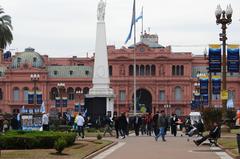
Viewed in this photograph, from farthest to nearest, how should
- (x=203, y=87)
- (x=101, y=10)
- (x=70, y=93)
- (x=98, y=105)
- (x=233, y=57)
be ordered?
(x=70, y=93), (x=101, y=10), (x=98, y=105), (x=203, y=87), (x=233, y=57)

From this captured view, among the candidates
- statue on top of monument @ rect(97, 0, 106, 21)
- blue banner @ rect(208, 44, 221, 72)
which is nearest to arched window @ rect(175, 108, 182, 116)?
statue on top of monument @ rect(97, 0, 106, 21)

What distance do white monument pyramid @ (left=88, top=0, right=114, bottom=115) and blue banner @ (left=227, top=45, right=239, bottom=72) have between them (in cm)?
2836

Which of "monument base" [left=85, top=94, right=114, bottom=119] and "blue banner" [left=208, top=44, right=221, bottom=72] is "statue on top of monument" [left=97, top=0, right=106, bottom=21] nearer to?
"monument base" [left=85, top=94, right=114, bottom=119]

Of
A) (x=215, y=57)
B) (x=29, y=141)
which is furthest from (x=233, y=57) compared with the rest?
(x=29, y=141)

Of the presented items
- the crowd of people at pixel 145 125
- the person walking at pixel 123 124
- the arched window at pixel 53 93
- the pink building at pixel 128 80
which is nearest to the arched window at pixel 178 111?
the pink building at pixel 128 80

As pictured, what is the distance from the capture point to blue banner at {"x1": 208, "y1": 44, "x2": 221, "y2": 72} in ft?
144

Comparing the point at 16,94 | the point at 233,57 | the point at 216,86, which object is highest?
the point at 233,57

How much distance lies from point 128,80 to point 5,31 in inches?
3362

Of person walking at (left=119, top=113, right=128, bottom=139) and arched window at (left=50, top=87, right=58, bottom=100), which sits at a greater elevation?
arched window at (left=50, top=87, right=58, bottom=100)

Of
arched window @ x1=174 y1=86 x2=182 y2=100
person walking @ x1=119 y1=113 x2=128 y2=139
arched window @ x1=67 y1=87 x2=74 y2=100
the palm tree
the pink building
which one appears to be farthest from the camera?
arched window @ x1=67 y1=87 x2=74 y2=100

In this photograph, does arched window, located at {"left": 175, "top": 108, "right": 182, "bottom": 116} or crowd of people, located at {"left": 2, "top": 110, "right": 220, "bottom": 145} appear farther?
arched window, located at {"left": 175, "top": 108, "right": 182, "bottom": 116}

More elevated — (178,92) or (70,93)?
(178,92)

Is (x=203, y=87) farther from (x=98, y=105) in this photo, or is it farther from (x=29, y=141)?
(x=29, y=141)

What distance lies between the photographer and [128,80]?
5458 inches
